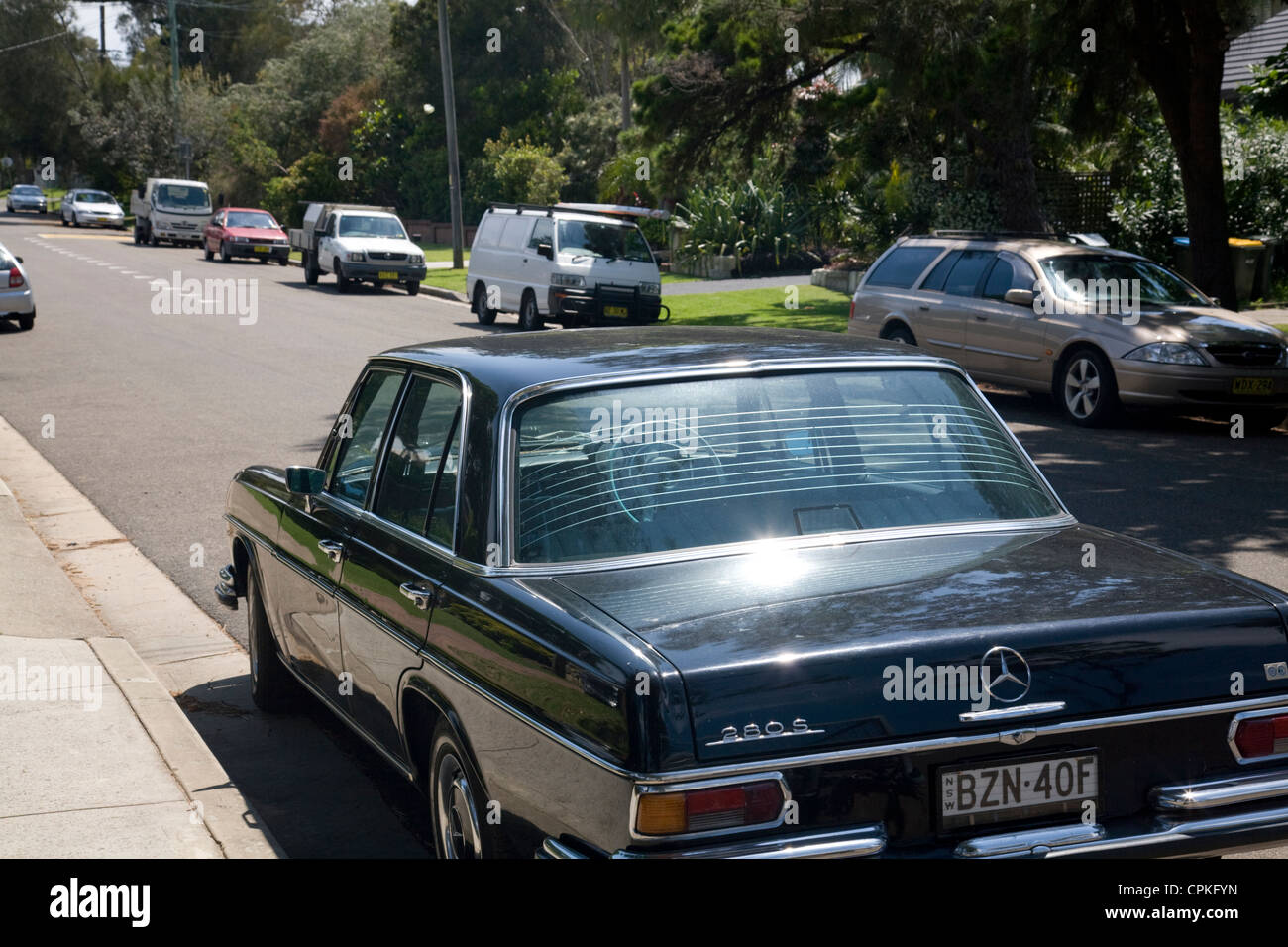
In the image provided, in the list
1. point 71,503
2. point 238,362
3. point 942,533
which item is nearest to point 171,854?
point 942,533

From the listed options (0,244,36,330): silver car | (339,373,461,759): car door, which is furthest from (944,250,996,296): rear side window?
(0,244,36,330): silver car

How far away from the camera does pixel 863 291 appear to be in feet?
52.7

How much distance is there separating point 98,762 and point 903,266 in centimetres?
1206

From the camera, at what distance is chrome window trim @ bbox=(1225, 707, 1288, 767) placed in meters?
3.40

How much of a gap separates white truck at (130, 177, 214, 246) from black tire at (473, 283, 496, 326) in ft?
87.3

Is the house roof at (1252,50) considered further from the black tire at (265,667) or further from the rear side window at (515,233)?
the black tire at (265,667)

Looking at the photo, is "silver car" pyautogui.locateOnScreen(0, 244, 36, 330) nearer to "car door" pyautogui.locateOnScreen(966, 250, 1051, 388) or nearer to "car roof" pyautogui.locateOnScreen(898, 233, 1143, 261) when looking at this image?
"car roof" pyautogui.locateOnScreen(898, 233, 1143, 261)

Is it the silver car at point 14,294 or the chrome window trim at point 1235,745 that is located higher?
the silver car at point 14,294

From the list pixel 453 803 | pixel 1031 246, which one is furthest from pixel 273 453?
pixel 453 803

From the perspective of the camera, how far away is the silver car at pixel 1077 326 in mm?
12727

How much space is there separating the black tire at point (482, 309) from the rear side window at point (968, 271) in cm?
1143

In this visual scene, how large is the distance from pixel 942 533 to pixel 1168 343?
9656mm

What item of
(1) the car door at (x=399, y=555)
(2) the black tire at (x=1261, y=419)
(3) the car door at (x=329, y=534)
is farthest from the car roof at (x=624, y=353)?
(2) the black tire at (x=1261, y=419)

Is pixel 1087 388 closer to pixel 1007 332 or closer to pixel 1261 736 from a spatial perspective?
pixel 1007 332
